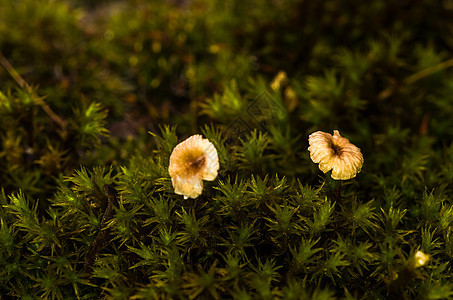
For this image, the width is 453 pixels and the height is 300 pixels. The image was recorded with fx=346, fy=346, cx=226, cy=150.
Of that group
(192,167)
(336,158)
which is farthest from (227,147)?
(336,158)

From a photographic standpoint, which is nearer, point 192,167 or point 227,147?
point 192,167

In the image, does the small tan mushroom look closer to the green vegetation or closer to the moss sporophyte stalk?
the green vegetation

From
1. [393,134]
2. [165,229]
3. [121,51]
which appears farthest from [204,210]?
[121,51]

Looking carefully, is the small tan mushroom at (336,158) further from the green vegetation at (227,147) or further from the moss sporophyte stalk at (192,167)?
the moss sporophyte stalk at (192,167)

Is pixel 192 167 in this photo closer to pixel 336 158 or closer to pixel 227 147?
pixel 227 147

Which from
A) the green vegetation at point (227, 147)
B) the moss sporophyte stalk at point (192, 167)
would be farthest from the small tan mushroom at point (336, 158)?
the moss sporophyte stalk at point (192, 167)

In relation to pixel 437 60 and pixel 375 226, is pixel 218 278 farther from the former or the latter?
pixel 437 60
